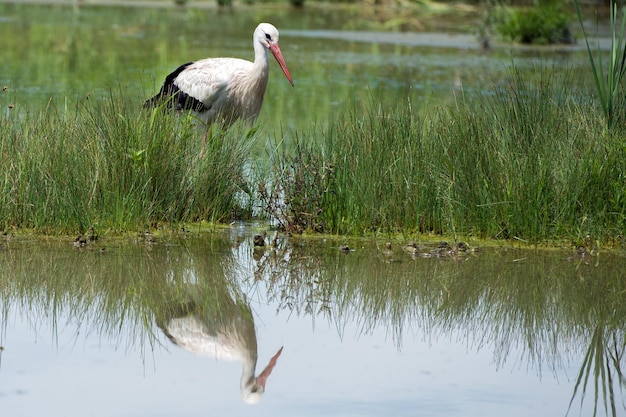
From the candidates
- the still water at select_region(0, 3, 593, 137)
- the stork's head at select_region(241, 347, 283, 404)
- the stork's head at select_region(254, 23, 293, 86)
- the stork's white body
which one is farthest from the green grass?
the still water at select_region(0, 3, 593, 137)

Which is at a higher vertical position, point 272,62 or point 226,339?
point 272,62

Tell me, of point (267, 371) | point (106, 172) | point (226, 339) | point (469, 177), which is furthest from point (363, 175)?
point (267, 371)

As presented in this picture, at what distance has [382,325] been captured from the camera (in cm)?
550

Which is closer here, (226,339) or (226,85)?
(226,339)

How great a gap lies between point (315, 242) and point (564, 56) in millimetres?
12585

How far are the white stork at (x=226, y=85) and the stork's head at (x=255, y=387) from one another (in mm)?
4456

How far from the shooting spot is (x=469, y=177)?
7.26m

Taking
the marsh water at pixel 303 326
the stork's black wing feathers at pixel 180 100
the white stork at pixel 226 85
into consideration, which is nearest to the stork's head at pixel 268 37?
the white stork at pixel 226 85

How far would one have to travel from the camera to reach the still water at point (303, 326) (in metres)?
4.43

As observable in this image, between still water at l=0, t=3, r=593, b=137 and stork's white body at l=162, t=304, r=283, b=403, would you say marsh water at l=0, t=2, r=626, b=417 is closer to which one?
stork's white body at l=162, t=304, r=283, b=403

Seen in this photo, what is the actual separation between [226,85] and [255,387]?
4.81 m

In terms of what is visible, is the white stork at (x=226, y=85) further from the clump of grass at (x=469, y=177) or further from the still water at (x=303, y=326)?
the still water at (x=303, y=326)

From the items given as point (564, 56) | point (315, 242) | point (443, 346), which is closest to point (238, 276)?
point (315, 242)

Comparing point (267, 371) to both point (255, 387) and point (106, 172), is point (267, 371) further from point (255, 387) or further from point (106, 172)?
point (106, 172)
